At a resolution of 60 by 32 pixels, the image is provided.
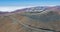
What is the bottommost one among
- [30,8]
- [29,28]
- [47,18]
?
[29,28]

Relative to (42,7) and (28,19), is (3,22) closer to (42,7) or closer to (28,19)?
(28,19)

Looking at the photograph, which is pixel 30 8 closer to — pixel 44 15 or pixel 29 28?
pixel 44 15

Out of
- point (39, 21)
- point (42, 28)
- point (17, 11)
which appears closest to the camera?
point (42, 28)

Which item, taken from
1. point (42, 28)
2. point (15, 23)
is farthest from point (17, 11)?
point (42, 28)

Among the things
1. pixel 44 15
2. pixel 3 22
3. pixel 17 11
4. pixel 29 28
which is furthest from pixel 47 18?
pixel 3 22

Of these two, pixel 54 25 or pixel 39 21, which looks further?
pixel 39 21

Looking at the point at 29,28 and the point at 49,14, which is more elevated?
the point at 49,14

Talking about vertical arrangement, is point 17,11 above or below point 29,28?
above

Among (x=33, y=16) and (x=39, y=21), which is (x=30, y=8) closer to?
(x=33, y=16)

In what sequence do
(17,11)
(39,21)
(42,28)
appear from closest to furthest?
(42,28) < (39,21) < (17,11)
